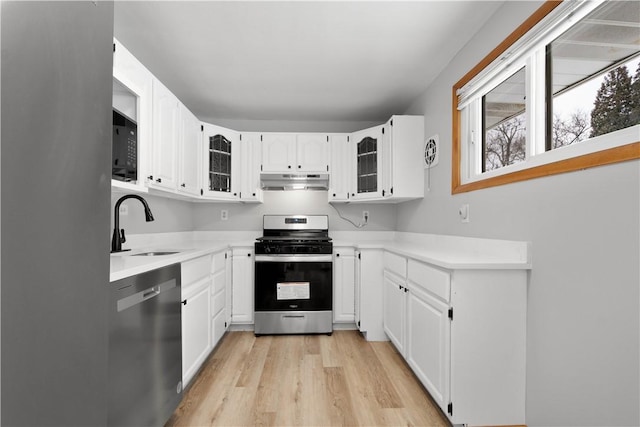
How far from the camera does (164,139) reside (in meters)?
2.25

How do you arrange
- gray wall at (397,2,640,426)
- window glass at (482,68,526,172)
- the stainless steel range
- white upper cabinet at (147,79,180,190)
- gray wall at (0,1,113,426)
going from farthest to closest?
the stainless steel range < white upper cabinet at (147,79,180,190) < window glass at (482,68,526,172) < gray wall at (397,2,640,426) < gray wall at (0,1,113,426)

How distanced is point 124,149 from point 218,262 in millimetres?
1361

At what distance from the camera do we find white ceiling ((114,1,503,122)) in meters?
1.83

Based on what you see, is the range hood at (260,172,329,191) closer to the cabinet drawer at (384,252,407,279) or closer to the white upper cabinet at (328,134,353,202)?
the white upper cabinet at (328,134,353,202)

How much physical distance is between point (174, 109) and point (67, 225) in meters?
2.25

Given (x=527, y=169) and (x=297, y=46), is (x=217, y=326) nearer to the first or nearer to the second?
(x=297, y=46)

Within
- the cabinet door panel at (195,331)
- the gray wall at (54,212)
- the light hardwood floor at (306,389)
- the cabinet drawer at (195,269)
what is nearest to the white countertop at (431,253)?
the cabinet drawer at (195,269)

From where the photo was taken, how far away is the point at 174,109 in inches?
96.4

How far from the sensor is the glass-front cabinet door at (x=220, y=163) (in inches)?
125

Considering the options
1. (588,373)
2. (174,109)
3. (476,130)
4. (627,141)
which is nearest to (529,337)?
(588,373)

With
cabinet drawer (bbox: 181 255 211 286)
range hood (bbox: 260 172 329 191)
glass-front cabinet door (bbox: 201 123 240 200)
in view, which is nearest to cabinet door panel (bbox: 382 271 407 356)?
range hood (bbox: 260 172 329 191)

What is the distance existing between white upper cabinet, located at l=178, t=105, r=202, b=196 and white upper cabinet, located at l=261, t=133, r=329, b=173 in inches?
28.6

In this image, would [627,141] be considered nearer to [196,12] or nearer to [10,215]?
[10,215]

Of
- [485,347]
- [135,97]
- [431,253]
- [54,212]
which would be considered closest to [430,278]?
[431,253]
